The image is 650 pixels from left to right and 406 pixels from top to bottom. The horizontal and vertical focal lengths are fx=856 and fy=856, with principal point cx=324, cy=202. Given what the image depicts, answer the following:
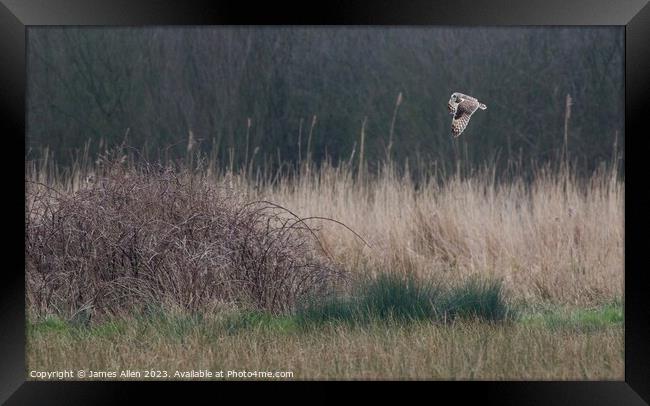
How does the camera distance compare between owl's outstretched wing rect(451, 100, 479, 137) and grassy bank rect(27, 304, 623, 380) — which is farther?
owl's outstretched wing rect(451, 100, 479, 137)

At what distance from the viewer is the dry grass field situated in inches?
156

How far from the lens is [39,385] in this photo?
3680 mm

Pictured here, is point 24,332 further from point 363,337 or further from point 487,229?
point 487,229

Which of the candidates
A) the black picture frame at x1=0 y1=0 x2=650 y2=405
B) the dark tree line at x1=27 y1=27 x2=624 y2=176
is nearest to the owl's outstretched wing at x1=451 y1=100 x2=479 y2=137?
the black picture frame at x1=0 y1=0 x2=650 y2=405

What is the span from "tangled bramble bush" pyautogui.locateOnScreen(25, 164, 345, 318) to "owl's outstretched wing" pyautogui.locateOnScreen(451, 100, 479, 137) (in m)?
1.10

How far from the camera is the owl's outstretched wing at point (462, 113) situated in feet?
16.5

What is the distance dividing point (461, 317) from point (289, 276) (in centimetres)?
100

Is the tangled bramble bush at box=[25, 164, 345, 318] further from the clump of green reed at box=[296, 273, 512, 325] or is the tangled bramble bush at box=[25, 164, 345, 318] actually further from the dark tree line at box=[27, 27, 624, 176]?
the dark tree line at box=[27, 27, 624, 176]

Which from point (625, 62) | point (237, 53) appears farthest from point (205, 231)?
point (237, 53)

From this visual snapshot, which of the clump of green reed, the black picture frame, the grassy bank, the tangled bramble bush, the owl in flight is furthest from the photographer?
the owl in flight

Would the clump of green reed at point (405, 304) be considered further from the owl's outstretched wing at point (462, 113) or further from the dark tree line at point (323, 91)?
the dark tree line at point (323, 91)
